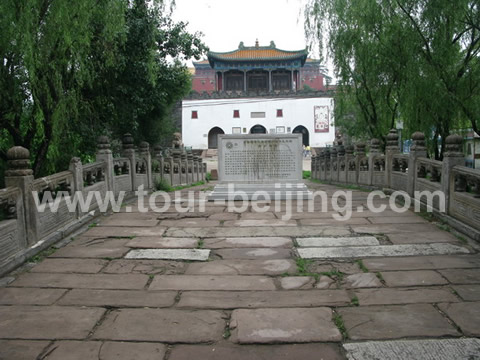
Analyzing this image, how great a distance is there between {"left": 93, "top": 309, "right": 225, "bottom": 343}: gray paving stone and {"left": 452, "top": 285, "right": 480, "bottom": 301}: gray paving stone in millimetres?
1565

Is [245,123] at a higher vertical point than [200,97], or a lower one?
lower

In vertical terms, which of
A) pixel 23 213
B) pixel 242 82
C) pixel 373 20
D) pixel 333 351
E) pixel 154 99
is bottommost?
pixel 333 351

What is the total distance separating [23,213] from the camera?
11.4ft

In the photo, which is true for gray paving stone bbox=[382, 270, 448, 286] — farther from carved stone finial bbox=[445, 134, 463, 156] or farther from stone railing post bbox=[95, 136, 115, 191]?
stone railing post bbox=[95, 136, 115, 191]

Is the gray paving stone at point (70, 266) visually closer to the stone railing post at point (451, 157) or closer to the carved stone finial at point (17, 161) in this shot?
the carved stone finial at point (17, 161)

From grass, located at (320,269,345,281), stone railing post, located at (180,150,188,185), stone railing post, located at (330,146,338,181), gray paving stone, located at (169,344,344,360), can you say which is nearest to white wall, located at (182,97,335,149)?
stone railing post, located at (330,146,338,181)

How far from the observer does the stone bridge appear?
206 cm

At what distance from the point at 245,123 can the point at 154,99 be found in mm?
26320

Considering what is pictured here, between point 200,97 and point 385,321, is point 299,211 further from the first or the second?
point 200,97

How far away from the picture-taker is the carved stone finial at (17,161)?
348 centimetres

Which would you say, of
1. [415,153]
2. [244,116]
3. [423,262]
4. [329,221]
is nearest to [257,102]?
[244,116]

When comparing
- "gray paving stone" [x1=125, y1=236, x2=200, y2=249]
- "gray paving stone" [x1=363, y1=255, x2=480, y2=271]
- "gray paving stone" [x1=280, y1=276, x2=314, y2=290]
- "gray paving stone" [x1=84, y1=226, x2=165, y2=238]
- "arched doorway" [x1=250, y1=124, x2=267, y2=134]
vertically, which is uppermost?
"arched doorway" [x1=250, y1=124, x2=267, y2=134]

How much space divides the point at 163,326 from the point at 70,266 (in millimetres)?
1448

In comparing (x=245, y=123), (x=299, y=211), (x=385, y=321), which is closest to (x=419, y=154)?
(x=299, y=211)
